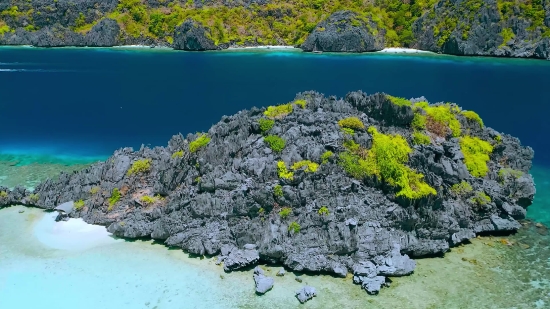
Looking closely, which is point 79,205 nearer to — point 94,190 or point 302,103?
point 94,190

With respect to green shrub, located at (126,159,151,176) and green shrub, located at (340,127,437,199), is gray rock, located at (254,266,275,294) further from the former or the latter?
green shrub, located at (126,159,151,176)

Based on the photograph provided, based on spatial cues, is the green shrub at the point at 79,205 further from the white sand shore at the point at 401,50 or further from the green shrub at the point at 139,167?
the white sand shore at the point at 401,50

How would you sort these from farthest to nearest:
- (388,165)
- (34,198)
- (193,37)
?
(193,37), (34,198), (388,165)

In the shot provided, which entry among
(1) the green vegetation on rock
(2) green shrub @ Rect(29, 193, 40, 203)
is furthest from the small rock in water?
(2) green shrub @ Rect(29, 193, 40, 203)

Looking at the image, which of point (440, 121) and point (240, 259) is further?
point (440, 121)

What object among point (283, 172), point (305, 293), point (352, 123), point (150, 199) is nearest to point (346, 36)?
point (352, 123)

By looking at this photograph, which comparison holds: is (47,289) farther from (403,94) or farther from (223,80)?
(223,80)

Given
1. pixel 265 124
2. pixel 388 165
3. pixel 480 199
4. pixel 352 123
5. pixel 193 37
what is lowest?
pixel 193 37
